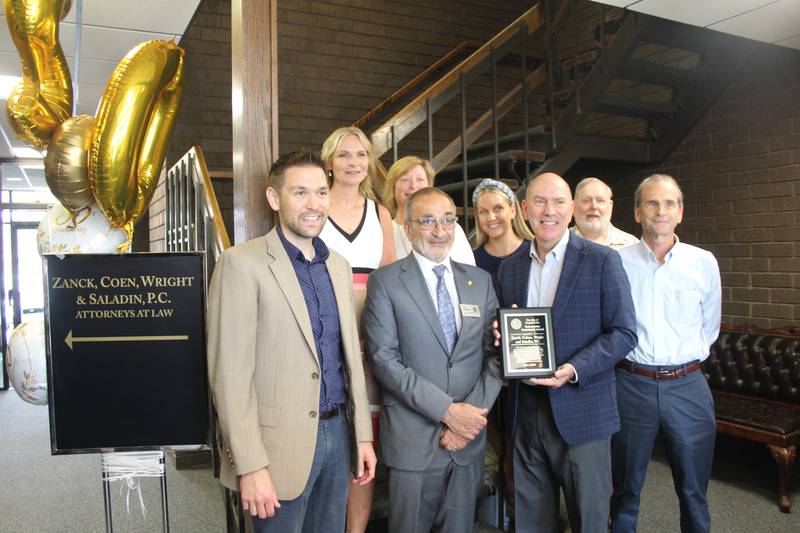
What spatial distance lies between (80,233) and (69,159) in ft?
1.14

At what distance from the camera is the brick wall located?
13.8 feet

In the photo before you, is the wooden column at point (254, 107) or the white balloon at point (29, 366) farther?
the white balloon at point (29, 366)

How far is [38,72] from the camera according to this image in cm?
263

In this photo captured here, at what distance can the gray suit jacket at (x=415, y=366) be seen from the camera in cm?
189

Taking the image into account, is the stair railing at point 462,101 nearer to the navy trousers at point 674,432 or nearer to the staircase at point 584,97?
the staircase at point 584,97

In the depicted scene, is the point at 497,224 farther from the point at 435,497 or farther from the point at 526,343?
the point at 435,497

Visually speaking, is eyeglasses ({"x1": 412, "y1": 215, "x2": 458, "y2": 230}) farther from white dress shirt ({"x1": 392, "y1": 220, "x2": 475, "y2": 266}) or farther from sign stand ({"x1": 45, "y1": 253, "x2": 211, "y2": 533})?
sign stand ({"x1": 45, "y1": 253, "x2": 211, "y2": 533})

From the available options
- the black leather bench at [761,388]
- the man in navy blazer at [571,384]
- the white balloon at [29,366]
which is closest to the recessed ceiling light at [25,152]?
the white balloon at [29,366]

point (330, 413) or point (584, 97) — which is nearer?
point (330, 413)

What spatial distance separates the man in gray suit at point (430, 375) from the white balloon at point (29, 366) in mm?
1452

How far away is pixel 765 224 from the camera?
4.36 metres


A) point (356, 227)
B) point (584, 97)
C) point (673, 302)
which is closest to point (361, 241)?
point (356, 227)

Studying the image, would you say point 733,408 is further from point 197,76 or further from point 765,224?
point 197,76

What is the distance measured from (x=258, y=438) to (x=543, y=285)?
1.09m
